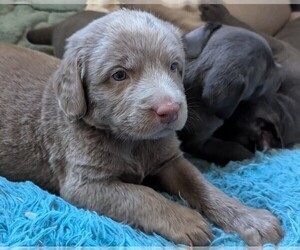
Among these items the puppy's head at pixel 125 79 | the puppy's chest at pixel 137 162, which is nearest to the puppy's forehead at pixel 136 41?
the puppy's head at pixel 125 79

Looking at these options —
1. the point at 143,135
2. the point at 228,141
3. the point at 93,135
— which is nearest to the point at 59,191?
the point at 93,135

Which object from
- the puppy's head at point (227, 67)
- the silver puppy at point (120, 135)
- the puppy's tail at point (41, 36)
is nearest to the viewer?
the silver puppy at point (120, 135)

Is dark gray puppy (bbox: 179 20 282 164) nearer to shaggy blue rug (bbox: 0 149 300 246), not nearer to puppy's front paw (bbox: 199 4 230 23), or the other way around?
shaggy blue rug (bbox: 0 149 300 246)

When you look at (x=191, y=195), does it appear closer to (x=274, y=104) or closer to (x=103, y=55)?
(x=103, y=55)

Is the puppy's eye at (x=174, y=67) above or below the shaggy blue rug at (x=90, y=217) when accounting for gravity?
above

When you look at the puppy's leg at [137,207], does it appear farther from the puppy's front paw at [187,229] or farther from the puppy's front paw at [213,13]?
the puppy's front paw at [213,13]

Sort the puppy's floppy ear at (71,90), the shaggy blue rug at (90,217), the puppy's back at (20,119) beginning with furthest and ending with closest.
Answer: the puppy's back at (20,119)
the puppy's floppy ear at (71,90)
the shaggy blue rug at (90,217)
